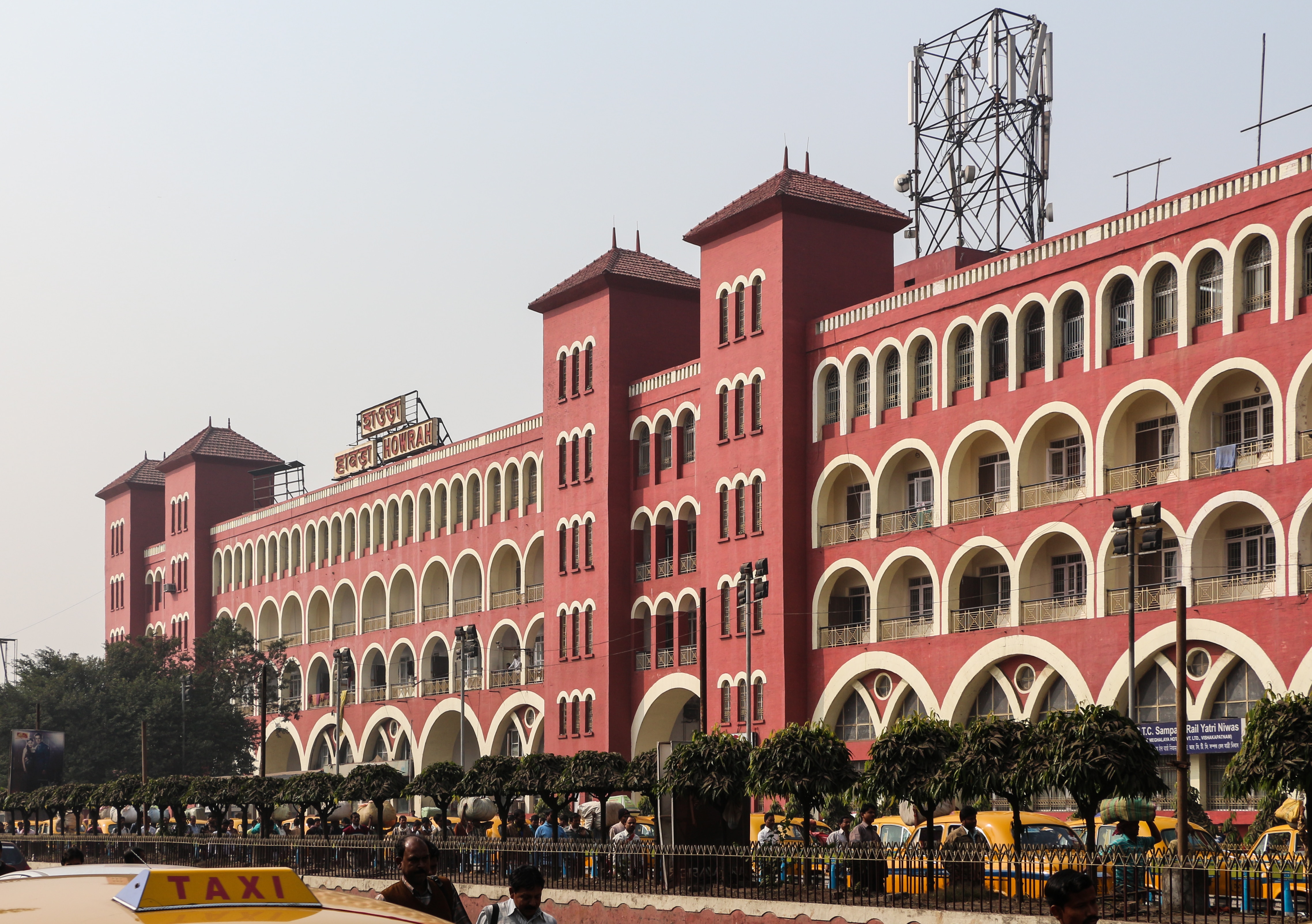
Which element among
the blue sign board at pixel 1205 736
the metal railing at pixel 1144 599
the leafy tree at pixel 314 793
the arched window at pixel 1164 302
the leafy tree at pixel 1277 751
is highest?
the arched window at pixel 1164 302

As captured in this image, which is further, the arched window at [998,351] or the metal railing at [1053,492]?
the arched window at [998,351]

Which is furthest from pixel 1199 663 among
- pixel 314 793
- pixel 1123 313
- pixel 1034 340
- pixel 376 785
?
pixel 314 793

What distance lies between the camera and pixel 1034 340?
41531 mm

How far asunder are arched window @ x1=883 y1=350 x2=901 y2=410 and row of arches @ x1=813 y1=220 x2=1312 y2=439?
1.3 inches

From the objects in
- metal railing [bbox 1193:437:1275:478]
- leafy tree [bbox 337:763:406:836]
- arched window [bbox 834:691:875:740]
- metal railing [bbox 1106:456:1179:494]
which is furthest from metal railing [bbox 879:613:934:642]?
leafy tree [bbox 337:763:406:836]

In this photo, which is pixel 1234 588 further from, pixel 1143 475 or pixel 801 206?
pixel 801 206

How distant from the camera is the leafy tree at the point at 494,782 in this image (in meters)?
35.2

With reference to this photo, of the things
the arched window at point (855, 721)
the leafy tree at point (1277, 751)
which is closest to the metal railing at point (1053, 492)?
the arched window at point (855, 721)

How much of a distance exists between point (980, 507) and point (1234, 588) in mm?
8195

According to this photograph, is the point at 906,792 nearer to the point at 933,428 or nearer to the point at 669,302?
the point at 933,428

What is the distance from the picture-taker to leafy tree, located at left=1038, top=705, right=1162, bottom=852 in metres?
20.7

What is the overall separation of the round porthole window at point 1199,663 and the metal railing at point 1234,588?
1.07m

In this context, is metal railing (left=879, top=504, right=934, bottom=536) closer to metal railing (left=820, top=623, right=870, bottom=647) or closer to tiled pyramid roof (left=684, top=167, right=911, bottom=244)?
metal railing (left=820, top=623, right=870, bottom=647)

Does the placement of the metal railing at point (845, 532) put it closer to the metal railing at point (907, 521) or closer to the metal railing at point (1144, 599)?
the metal railing at point (907, 521)
